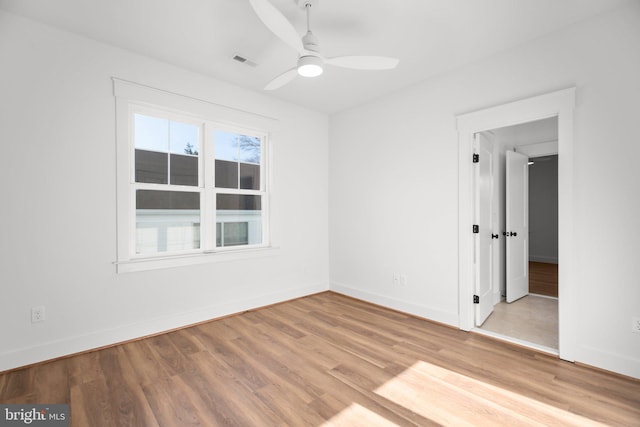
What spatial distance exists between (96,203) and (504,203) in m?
5.12

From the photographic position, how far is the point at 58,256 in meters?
2.63

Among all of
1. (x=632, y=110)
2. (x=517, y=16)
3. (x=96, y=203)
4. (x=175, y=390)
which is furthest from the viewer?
(x=96, y=203)

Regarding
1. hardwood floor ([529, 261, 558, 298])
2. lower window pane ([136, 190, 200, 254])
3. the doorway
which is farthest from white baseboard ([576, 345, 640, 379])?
lower window pane ([136, 190, 200, 254])

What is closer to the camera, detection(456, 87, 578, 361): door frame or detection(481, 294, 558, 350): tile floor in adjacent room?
detection(456, 87, 578, 361): door frame

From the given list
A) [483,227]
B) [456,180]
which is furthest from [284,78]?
[483,227]

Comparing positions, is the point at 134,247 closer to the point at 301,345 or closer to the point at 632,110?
the point at 301,345

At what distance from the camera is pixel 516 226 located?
173 inches

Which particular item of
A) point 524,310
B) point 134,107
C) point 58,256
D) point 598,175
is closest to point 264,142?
point 134,107

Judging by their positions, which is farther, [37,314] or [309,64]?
[37,314]

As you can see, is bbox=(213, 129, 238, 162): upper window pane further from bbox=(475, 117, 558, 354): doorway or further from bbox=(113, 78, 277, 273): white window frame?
bbox=(475, 117, 558, 354): doorway

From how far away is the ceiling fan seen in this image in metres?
1.85

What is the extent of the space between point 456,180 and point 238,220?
106 inches

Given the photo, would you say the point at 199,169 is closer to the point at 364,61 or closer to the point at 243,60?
the point at 243,60

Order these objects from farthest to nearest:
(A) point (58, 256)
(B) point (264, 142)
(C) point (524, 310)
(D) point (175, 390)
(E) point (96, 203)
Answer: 1. (B) point (264, 142)
2. (C) point (524, 310)
3. (E) point (96, 203)
4. (A) point (58, 256)
5. (D) point (175, 390)
